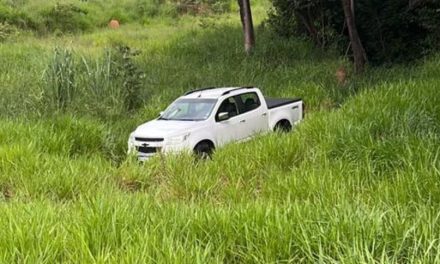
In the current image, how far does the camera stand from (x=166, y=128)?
10672 millimetres

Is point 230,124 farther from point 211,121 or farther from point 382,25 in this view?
point 382,25

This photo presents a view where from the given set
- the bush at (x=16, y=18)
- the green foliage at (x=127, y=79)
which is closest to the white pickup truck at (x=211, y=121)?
the green foliage at (x=127, y=79)

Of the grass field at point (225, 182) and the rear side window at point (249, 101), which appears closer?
the grass field at point (225, 182)

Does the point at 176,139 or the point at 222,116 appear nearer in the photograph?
the point at 176,139

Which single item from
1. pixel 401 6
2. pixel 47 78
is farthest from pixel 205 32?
pixel 47 78

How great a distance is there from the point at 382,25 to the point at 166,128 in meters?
13.5

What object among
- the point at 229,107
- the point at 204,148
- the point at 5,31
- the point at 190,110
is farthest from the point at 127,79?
the point at 5,31

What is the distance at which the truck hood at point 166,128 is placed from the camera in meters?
10.4

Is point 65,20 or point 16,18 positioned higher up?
point 16,18

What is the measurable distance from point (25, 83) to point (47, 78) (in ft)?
6.72

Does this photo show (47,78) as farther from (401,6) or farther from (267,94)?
(401,6)

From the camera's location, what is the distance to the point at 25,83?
1449cm

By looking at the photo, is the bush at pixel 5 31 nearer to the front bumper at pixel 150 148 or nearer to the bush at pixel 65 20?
the bush at pixel 65 20

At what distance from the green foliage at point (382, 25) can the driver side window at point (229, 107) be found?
9.93 meters
